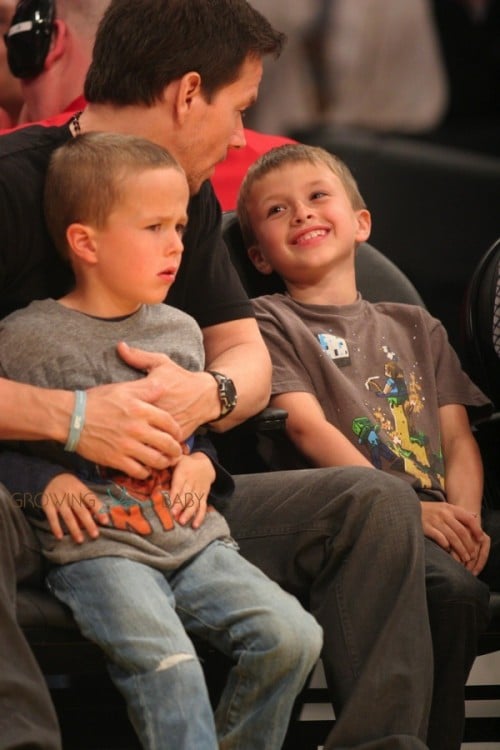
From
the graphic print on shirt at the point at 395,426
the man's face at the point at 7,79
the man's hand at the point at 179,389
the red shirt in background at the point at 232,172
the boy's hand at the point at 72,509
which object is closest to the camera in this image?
the boy's hand at the point at 72,509

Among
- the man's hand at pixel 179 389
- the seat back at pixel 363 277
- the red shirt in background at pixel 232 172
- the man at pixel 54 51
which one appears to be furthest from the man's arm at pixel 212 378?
the man at pixel 54 51

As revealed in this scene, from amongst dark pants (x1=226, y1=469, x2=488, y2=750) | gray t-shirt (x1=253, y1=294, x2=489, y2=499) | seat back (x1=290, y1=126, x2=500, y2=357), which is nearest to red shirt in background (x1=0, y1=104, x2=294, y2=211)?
seat back (x1=290, y1=126, x2=500, y2=357)

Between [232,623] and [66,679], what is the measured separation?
920 mm

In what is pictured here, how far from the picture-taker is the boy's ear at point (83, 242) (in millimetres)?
2414

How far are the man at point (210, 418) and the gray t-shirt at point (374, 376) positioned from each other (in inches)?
4.9

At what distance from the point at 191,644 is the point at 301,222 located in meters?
1.07

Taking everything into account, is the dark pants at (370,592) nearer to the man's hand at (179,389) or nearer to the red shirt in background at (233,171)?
the man's hand at (179,389)

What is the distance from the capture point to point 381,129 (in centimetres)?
263

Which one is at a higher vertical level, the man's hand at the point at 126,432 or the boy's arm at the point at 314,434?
the man's hand at the point at 126,432

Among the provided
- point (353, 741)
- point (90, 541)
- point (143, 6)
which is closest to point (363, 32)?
point (143, 6)

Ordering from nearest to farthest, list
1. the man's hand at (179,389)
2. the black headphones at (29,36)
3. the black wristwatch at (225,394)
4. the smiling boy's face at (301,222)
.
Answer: the man's hand at (179,389)
the black wristwatch at (225,394)
the smiling boy's face at (301,222)
the black headphones at (29,36)

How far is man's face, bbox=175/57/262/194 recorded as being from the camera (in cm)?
267

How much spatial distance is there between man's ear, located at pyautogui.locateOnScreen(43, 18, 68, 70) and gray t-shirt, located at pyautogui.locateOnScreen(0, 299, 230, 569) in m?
1.51

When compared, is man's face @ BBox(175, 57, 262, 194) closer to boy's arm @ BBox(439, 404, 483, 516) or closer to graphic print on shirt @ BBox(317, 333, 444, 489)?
graphic print on shirt @ BBox(317, 333, 444, 489)
